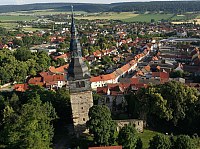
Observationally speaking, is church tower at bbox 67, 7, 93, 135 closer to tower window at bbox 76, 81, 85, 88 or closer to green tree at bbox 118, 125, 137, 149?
tower window at bbox 76, 81, 85, 88

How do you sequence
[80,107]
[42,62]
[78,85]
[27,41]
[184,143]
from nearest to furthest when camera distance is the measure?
1. [184,143]
2. [78,85]
3. [80,107]
4. [42,62]
5. [27,41]

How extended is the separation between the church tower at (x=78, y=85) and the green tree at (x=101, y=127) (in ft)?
9.42

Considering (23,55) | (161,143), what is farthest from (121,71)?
(161,143)

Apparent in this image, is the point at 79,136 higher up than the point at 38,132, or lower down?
lower down

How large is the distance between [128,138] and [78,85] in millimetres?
9725

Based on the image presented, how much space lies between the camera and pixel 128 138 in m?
36.4

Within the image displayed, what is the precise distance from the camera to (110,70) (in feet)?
277

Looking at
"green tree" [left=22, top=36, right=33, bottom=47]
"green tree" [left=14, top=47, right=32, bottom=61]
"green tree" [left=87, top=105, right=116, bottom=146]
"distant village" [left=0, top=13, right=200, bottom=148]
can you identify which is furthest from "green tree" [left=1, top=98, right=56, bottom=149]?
"green tree" [left=22, top=36, right=33, bottom=47]

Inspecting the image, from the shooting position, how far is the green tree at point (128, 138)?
3650 cm

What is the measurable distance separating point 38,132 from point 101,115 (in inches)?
317

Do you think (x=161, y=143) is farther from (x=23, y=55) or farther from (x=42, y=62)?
(x=23, y=55)

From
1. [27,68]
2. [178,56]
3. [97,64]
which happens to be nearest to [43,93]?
[27,68]

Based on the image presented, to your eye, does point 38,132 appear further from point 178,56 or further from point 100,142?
point 178,56

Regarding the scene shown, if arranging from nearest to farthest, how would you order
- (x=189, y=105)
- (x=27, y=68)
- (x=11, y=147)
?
(x=11, y=147) < (x=189, y=105) < (x=27, y=68)
